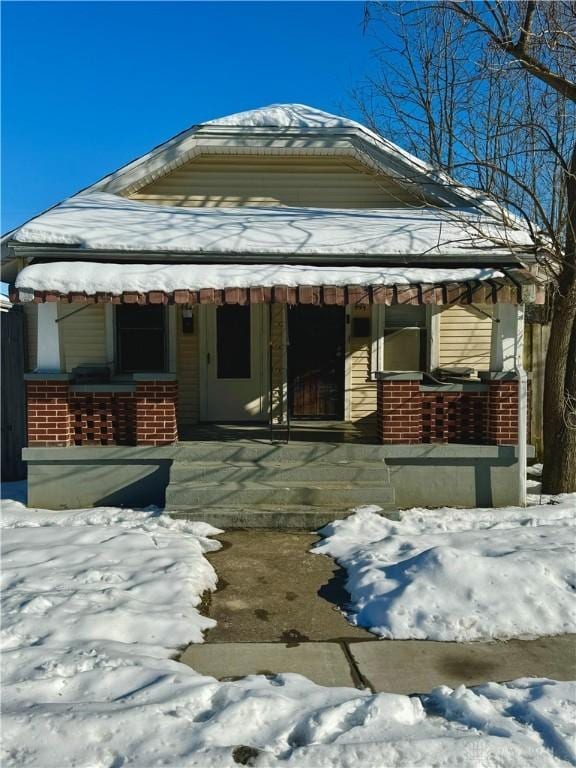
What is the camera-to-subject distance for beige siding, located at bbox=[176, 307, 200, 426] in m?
9.59

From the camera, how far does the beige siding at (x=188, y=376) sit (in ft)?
31.5

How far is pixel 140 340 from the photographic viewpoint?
370 inches

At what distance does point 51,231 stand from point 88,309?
8.09 feet

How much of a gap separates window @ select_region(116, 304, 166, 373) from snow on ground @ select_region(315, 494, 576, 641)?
4.70 metres

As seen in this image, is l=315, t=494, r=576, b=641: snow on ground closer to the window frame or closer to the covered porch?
the covered porch

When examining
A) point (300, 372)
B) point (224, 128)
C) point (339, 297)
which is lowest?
point (300, 372)

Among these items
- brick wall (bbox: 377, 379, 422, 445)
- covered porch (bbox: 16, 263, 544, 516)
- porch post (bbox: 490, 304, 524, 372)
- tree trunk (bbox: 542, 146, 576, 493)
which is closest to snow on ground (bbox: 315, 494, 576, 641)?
covered porch (bbox: 16, 263, 544, 516)

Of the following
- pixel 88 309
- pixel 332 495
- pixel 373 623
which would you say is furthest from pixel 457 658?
pixel 88 309

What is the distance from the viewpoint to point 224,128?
9156 millimetres

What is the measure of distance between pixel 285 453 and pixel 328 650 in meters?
3.40

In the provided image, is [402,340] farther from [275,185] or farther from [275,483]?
[275,483]

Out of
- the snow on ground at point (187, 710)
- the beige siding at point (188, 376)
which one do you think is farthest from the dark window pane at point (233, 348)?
the snow on ground at point (187, 710)

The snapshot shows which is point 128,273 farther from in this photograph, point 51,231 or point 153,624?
point 153,624

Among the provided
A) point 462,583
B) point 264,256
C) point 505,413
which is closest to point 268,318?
point 264,256
